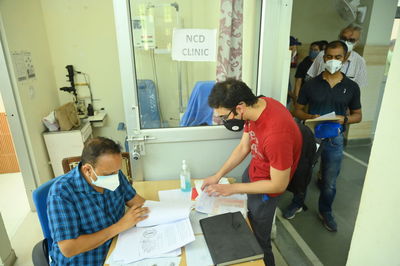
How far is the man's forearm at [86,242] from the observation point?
1060 mm

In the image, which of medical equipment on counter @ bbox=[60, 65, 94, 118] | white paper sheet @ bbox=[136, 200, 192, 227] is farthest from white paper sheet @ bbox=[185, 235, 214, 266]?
medical equipment on counter @ bbox=[60, 65, 94, 118]

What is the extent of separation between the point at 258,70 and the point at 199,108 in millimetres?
477

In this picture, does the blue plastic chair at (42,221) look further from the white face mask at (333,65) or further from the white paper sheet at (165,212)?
the white face mask at (333,65)

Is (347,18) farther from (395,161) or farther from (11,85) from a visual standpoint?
(11,85)

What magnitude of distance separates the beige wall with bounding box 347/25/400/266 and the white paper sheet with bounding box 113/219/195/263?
26.6 inches

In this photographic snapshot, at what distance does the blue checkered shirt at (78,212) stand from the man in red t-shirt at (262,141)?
524 millimetres

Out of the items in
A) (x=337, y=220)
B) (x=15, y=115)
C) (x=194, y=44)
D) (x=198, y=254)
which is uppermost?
(x=194, y=44)

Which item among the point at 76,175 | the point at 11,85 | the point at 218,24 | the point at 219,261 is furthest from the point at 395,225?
the point at 11,85

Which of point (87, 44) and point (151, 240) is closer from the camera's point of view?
point (151, 240)

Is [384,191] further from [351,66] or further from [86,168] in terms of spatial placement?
[351,66]

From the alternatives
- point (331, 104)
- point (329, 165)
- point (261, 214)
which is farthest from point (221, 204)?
point (331, 104)

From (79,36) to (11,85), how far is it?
1.25 metres

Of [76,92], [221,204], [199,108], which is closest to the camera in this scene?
[221,204]

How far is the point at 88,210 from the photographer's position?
3.80 ft
